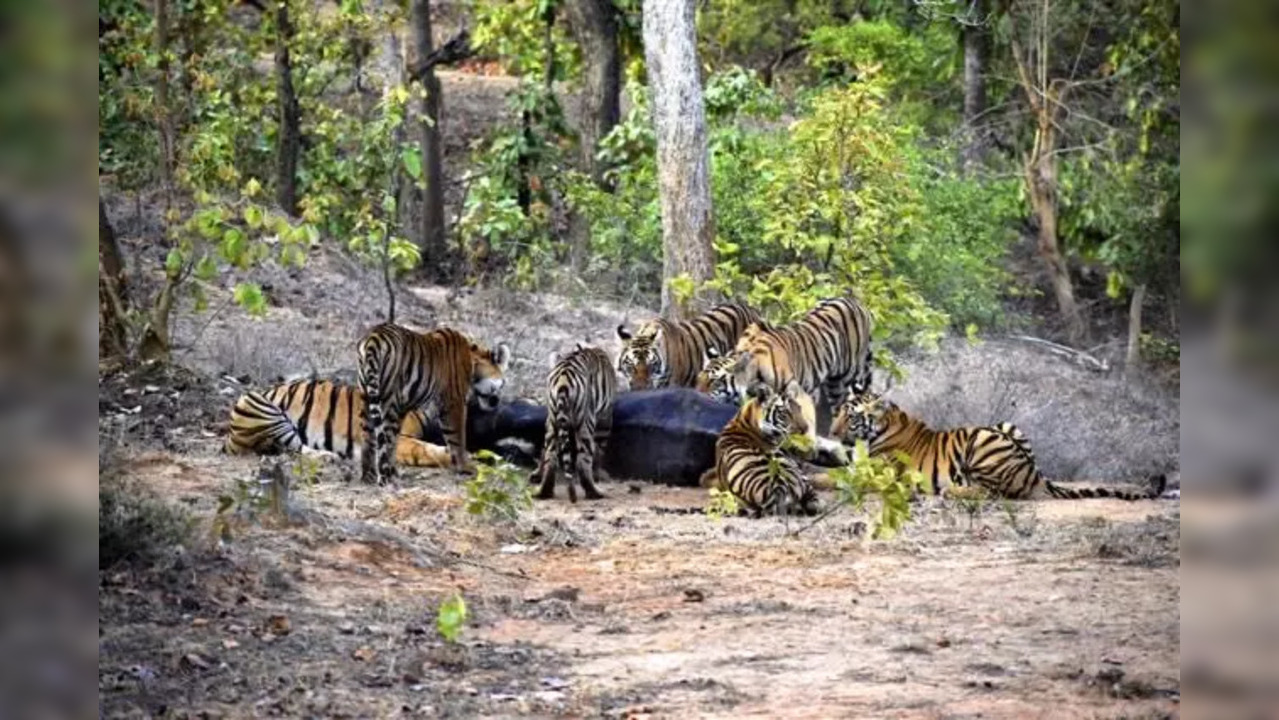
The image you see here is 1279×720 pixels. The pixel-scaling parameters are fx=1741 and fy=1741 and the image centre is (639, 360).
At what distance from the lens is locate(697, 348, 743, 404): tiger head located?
1446cm

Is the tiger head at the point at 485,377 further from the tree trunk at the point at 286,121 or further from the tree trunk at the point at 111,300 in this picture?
the tree trunk at the point at 286,121

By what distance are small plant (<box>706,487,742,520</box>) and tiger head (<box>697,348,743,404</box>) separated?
2.81 metres

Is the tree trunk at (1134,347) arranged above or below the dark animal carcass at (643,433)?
above

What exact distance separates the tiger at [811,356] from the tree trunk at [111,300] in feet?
15.8

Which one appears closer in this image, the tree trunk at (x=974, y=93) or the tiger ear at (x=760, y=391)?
the tiger ear at (x=760, y=391)

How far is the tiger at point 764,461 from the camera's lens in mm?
11531

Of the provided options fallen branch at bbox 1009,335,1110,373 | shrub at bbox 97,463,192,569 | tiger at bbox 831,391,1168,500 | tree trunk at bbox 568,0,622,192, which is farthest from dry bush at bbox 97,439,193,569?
tree trunk at bbox 568,0,622,192

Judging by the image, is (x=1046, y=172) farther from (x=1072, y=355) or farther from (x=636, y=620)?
(x=636, y=620)

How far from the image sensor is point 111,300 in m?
13.6

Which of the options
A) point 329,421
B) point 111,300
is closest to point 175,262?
point 111,300

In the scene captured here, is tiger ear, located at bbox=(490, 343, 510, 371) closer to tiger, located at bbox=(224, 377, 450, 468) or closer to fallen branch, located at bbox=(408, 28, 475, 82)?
tiger, located at bbox=(224, 377, 450, 468)

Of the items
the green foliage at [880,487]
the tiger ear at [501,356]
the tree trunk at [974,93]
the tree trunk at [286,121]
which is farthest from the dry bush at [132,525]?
the tree trunk at [974,93]

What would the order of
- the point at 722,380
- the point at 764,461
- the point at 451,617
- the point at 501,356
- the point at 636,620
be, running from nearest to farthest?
1. the point at 451,617
2. the point at 636,620
3. the point at 764,461
4. the point at 501,356
5. the point at 722,380

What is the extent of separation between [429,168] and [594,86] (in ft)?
8.34
